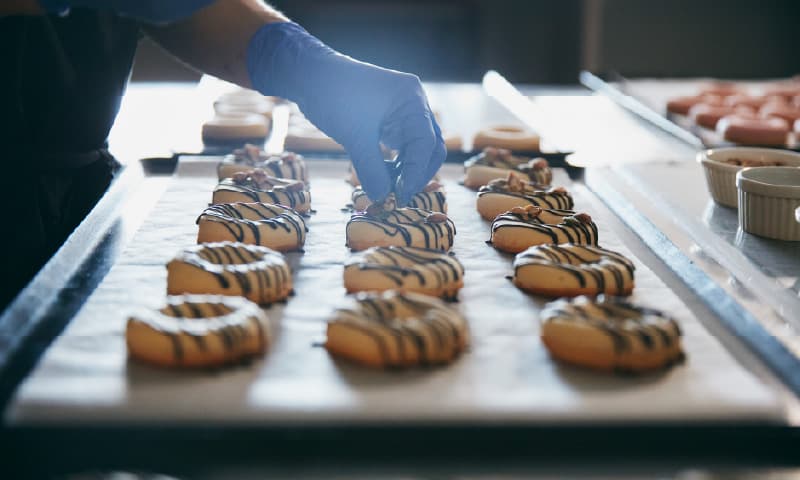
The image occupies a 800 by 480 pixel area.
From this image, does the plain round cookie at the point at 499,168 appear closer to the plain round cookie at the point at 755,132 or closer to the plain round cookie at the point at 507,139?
the plain round cookie at the point at 507,139

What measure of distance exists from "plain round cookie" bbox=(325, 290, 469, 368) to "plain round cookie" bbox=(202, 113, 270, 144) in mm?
1787

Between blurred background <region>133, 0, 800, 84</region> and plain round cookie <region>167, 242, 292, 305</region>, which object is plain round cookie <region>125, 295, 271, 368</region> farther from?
blurred background <region>133, 0, 800, 84</region>

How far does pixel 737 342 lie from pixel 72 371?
1172 millimetres

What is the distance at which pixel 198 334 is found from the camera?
1497 mm

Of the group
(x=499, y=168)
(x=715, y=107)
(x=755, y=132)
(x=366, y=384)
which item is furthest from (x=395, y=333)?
(x=715, y=107)

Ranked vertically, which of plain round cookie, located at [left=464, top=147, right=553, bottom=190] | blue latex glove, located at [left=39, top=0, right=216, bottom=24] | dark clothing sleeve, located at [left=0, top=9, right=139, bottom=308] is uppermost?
blue latex glove, located at [left=39, top=0, right=216, bottom=24]

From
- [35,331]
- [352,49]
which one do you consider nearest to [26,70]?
[35,331]

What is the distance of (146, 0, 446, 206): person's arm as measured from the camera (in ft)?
7.32

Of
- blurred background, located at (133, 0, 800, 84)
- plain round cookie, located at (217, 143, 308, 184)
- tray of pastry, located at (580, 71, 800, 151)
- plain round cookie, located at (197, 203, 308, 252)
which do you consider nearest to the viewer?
plain round cookie, located at (197, 203, 308, 252)

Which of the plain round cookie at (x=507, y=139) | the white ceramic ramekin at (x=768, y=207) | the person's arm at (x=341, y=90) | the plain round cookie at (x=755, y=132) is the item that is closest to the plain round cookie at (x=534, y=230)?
the person's arm at (x=341, y=90)

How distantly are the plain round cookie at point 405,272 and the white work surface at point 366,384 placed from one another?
49 mm

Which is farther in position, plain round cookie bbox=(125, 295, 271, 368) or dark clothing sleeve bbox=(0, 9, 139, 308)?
dark clothing sleeve bbox=(0, 9, 139, 308)

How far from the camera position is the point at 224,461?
4.11ft

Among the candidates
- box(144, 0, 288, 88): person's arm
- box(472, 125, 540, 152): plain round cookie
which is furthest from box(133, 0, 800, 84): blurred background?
box(144, 0, 288, 88): person's arm
